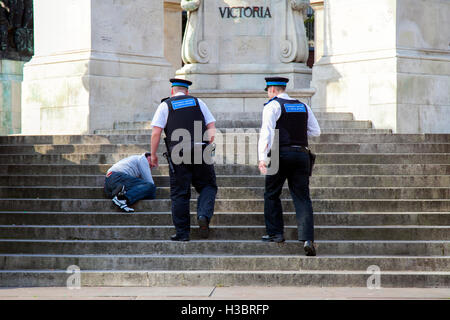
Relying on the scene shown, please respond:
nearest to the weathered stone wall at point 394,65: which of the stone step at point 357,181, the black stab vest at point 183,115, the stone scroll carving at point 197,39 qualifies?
the stone scroll carving at point 197,39

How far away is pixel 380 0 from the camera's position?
47.9 ft

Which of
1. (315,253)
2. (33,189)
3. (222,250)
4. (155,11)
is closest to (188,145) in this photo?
(222,250)

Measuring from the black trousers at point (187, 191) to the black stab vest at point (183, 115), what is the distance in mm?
334

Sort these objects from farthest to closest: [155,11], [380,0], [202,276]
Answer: [155,11], [380,0], [202,276]

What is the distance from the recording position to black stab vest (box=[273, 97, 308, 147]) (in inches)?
359

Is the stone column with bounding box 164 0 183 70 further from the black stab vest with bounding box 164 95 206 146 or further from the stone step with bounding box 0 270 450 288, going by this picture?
the stone step with bounding box 0 270 450 288

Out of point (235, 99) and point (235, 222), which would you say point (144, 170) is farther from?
point (235, 99)

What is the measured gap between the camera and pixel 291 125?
Result: 9133 millimetres

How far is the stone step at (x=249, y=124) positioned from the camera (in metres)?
13.5

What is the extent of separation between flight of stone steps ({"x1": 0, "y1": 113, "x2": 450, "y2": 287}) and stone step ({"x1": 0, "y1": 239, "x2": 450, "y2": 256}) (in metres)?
0.01

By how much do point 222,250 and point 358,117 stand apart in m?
6.08

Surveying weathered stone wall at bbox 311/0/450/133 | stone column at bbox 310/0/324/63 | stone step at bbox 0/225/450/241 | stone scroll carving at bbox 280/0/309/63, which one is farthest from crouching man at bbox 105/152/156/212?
stone column at bbox 310/0/324/63

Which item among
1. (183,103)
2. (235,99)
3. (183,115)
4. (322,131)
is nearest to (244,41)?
→ (235,99)

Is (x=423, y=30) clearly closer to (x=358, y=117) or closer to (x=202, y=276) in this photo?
(x=358, y=117)
